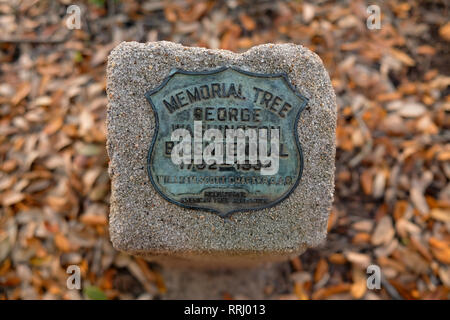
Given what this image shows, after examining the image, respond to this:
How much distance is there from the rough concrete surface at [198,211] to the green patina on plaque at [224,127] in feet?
0.09

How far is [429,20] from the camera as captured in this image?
2.14 m

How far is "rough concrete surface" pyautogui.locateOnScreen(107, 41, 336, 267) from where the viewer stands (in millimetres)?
1313

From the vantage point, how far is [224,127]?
132cm

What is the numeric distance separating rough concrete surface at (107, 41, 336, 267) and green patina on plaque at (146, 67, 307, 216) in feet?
0.09

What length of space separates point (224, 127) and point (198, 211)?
11.1 inches

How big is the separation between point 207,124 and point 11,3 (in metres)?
1.52

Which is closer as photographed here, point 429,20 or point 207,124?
point 207,124

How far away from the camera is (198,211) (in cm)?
133

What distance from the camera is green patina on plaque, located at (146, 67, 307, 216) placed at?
1309 mm

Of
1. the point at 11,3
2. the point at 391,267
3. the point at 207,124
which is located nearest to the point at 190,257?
the point at 207,124

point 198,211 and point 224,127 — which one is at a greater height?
point 224,127

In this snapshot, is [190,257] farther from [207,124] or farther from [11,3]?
[11,3]

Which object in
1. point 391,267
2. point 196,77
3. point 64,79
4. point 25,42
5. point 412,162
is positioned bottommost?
point 391,267

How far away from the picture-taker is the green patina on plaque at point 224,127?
131 centimetres
